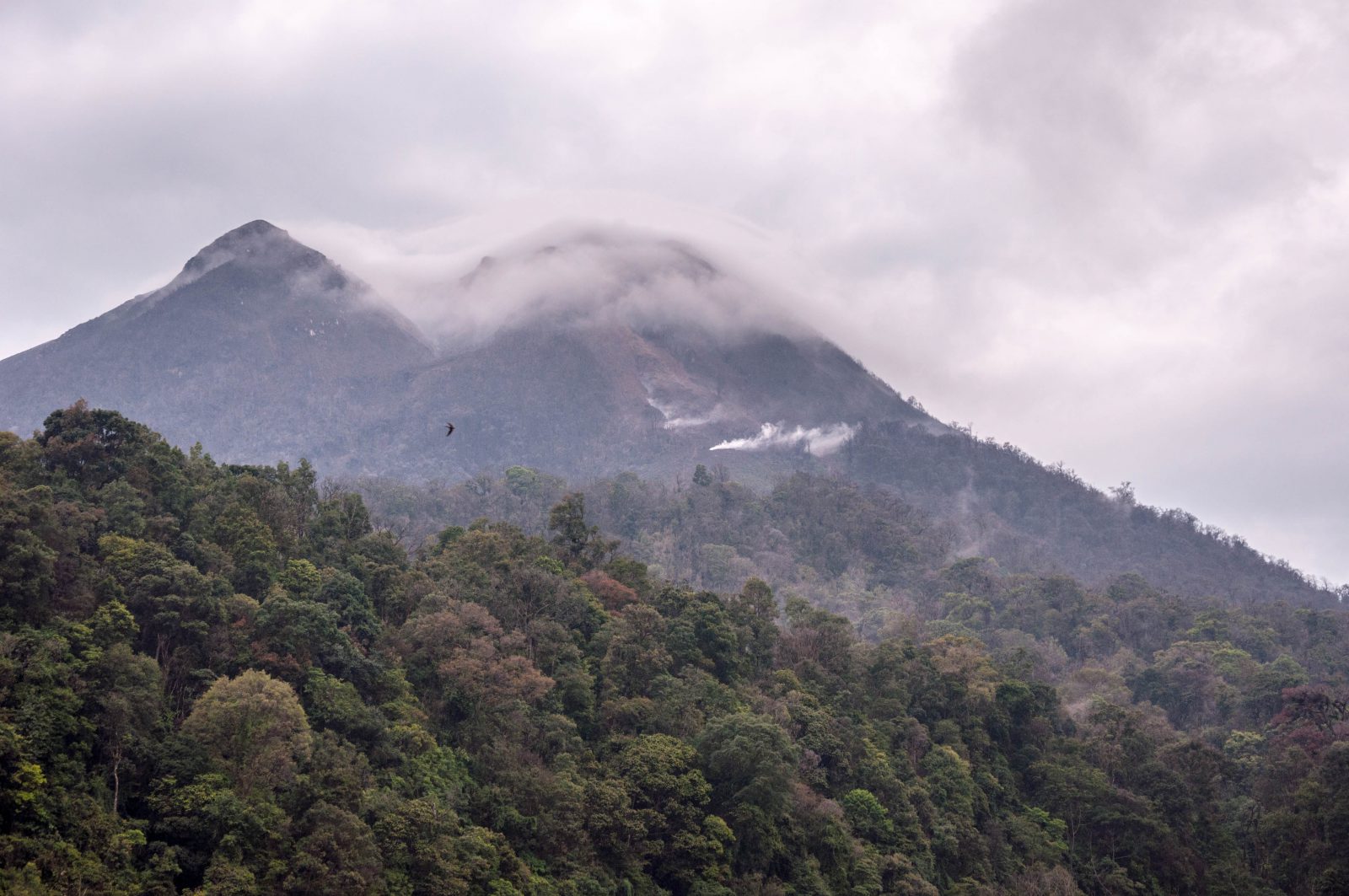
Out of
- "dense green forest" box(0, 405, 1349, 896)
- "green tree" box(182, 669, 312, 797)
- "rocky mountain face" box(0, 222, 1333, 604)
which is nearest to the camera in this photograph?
"dense green forest" box(0, 405, 1349, 896)

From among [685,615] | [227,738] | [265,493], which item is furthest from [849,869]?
[265,493]

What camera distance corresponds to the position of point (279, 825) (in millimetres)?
27094

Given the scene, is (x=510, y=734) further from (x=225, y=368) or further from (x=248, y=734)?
(x=225, y=368)

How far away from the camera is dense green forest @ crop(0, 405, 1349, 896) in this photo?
26.8 meters

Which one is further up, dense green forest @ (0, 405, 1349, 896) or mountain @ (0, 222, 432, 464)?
mountain @ (0, 222, 432, 464)

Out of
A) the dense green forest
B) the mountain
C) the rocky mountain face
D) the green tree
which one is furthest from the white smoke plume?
the green tree

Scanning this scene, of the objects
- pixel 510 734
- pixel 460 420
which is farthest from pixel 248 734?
pixel 460 420

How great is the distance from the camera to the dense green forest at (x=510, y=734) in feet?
88.0

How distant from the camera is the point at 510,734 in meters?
37.0

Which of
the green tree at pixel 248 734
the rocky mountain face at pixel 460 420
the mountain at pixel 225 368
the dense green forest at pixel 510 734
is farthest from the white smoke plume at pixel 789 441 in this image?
the green tree at pixel 248 734

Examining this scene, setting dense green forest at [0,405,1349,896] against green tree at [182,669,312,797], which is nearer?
dense green forest at [0,405,1349,896]

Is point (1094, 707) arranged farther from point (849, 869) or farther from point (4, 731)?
point (4, 731)

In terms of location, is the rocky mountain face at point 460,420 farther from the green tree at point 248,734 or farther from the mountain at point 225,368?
the green tree at point 248,734

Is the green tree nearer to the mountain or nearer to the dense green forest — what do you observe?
the dense green forest
